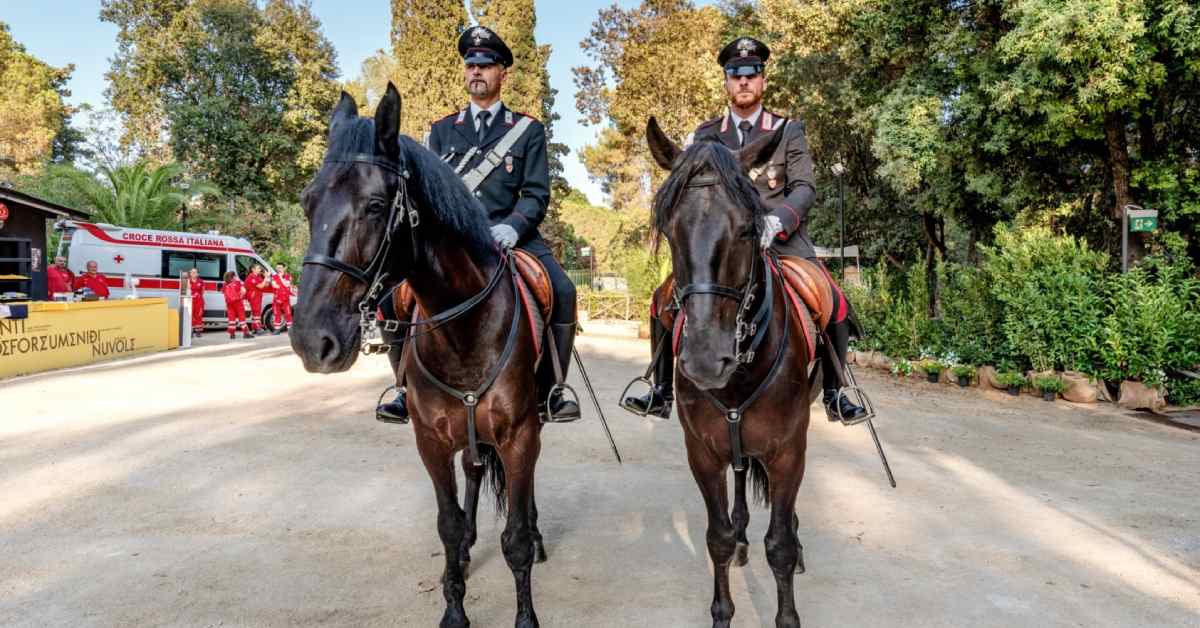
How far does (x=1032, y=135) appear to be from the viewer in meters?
12.4

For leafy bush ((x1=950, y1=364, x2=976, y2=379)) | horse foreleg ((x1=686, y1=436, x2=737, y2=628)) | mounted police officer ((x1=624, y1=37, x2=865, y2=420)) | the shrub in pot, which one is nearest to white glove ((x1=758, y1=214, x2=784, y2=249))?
mounted police officer ((x1=624, y1=37, x2=865, y2=420))

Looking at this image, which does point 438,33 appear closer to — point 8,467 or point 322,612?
point 8,467

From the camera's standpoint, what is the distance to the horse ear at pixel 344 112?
8.31 ft

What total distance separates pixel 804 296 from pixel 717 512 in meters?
1.19

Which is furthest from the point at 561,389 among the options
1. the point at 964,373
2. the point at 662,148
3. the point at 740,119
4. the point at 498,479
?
the point at 964,373

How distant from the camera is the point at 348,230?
2.29m

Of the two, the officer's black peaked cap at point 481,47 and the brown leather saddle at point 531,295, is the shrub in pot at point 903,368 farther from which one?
the officer's black peaked cap at point 481,47

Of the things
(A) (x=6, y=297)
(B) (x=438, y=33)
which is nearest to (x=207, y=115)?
(B) (x=438, y=33)

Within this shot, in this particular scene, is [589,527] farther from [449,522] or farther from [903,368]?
[903,368]

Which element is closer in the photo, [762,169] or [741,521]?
[762,169]

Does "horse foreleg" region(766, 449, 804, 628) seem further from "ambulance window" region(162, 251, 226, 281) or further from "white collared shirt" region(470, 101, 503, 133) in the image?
"ambulance window" region(162, 251, 226, 281)

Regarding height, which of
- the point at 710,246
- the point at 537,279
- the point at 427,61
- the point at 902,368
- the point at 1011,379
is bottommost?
the point at 902,368

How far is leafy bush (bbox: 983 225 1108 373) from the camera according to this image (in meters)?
9.89

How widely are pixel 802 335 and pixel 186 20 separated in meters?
42.2
